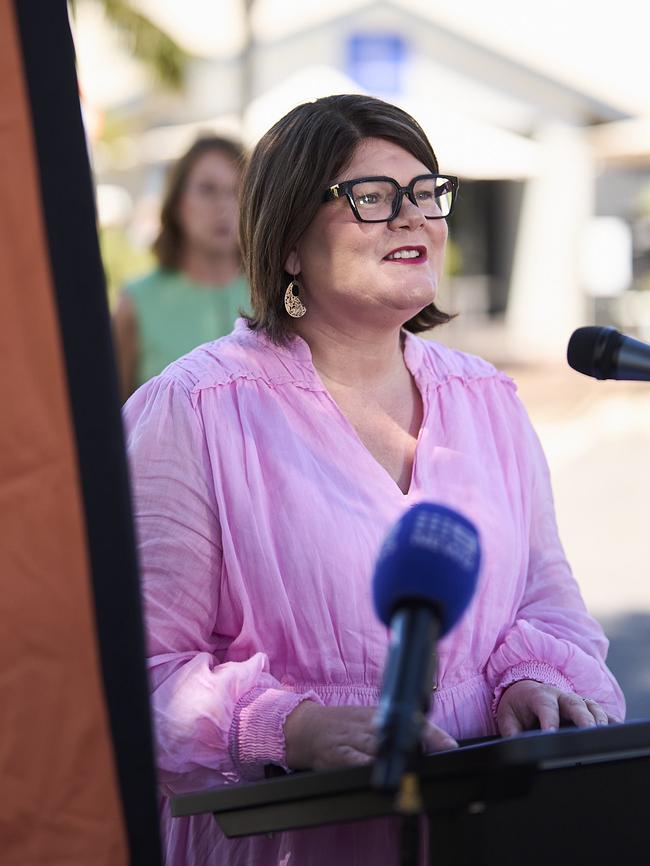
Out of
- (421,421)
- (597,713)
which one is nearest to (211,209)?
(421,421)

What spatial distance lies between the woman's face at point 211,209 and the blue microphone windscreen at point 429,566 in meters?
3.75

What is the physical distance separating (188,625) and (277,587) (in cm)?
18

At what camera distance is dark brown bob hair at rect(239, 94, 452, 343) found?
7.55 ft

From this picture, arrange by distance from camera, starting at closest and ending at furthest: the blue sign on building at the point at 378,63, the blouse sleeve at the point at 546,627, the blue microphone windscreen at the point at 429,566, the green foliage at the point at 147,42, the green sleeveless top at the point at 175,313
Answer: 1. the blue microphone windscreen at the point at 429,566
2. the blouse sleeve at the point at 546,627
3. the green sleeveless top at the point at 175,313
4. the blue sign on building at the point at 378,63
5. the green foliage at the point at 147,42

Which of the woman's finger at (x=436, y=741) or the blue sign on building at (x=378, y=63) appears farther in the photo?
the blue sign on building at (x=378, y=63)

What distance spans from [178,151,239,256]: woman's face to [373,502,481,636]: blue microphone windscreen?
3754 mm

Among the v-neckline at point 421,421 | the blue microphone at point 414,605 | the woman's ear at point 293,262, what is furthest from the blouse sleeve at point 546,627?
the blue microphone at point 414,605

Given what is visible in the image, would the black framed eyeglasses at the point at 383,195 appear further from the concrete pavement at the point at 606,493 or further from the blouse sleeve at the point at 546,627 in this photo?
the concrete pavement at the point at 606,493

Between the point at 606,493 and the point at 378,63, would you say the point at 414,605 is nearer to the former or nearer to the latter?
the point at 606,493

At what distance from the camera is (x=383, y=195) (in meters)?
2.27

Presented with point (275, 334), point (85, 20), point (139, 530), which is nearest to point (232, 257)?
point (275, 334)

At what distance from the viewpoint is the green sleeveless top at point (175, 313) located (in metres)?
4.76

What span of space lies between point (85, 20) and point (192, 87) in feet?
9.77

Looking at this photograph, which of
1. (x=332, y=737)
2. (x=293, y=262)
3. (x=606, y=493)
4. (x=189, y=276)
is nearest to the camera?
(x=332, y=737)
